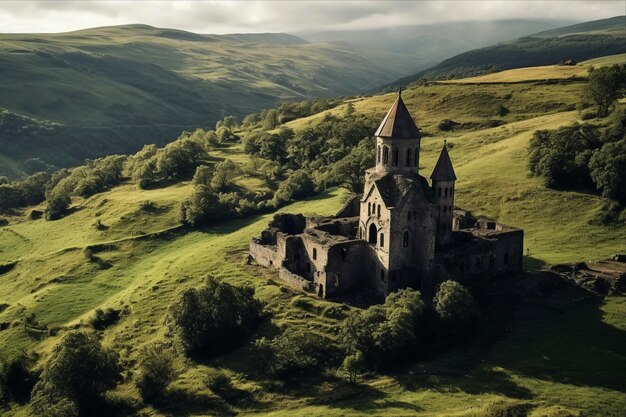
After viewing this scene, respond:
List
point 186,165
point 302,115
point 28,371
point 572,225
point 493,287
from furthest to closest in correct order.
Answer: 1. point 302,115
2. point 186,165
3. point 572,225
4. point 493,287
5. point 28,371

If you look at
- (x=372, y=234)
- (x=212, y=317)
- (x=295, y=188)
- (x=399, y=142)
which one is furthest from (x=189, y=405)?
(x=295, y=188)

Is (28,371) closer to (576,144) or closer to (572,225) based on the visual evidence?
(572,225)

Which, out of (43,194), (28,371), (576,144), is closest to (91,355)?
(28,371)

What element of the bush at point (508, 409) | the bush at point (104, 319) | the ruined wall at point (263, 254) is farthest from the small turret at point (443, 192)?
the bush at point (104, 319)

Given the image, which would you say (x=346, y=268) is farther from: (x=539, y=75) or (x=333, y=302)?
(x=539, y=75)

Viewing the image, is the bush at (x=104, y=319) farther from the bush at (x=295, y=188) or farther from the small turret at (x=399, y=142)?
the bush at (x=295, y=188)

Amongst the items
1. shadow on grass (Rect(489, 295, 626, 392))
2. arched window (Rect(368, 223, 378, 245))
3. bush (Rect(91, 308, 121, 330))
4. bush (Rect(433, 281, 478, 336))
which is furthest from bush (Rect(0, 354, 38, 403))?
shadow on grass (Rect(489, 295, 626, 392))

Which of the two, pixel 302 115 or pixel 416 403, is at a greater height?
pixel 302 115
